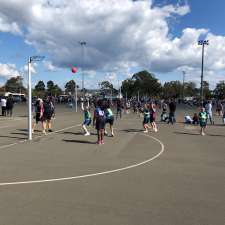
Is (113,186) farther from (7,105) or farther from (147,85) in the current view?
(147,85)

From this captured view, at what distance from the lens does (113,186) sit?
7914 mm

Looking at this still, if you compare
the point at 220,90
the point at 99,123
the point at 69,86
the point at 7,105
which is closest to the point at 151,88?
the point at 220,90

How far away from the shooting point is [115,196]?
23.3ft

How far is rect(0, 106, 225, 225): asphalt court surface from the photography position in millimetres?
5941

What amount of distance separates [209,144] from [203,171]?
6.00m

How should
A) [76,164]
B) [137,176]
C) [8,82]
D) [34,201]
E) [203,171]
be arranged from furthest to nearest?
[8,82]
[76,164]
[203,171]
[137,176]
[34,201]

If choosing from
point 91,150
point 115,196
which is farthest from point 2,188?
point 91,150

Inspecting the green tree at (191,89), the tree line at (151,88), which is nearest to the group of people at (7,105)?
the tree line at (151,88)

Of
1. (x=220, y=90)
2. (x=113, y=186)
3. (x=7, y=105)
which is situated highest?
(x=220, y=90)

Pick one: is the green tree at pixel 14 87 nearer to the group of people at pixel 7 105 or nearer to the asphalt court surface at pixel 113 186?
the group of people at pixel 7 105

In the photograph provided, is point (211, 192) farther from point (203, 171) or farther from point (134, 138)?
point (134, 138)

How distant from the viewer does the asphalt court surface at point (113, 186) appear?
5941mm

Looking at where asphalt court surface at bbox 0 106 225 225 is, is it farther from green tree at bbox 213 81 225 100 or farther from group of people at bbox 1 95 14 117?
green tree at bbox 213 81 225 100

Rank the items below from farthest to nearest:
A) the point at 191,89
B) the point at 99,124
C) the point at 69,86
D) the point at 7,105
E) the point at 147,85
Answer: the point at 69,86
the point at 191,89
the point at 147,85
the point at 7,105
the point at 99,124
